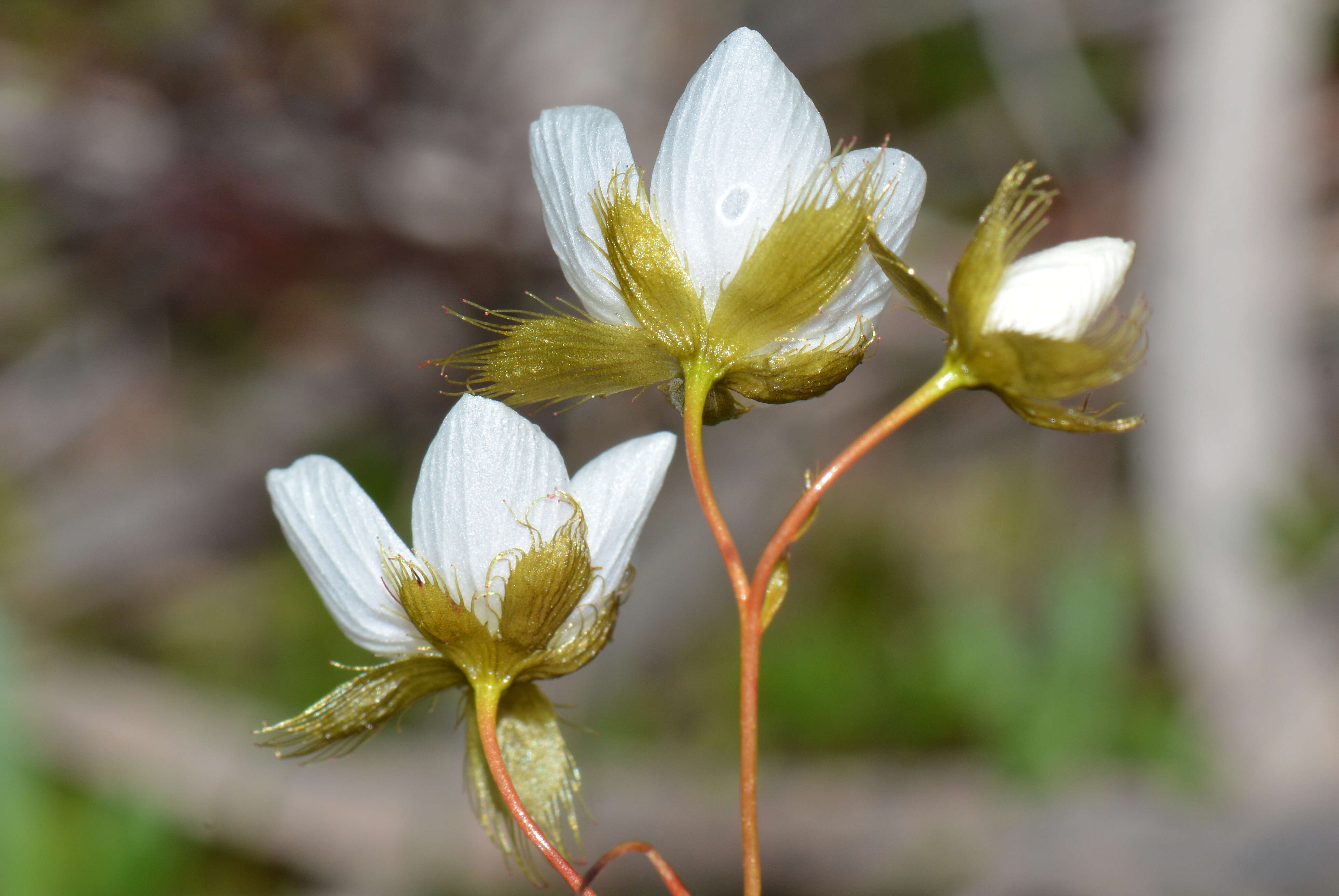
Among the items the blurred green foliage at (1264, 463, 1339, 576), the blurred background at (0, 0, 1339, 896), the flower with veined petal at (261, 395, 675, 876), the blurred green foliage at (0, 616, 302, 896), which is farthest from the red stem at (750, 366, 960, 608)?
the blurred green foliage at (1264, 463, 1339, 576)

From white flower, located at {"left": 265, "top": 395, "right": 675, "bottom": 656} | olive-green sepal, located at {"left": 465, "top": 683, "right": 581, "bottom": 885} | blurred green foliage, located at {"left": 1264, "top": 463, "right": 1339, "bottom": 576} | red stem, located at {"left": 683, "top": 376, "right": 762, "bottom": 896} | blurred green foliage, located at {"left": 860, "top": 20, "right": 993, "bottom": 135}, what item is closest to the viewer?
red stem, located at {"left": 683, "top": 376, "right": 762, "bottom": 896}

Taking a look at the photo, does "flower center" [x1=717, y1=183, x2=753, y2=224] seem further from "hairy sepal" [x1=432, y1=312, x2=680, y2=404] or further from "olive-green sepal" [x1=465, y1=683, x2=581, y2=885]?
"olive-green sepal" [x1=465, y1=683, x2=581, y2=885]

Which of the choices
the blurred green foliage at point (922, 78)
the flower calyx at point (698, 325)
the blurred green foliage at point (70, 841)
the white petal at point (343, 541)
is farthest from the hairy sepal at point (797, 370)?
the blurred green foliage at point (922, 78)

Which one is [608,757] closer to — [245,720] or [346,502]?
[245,720]

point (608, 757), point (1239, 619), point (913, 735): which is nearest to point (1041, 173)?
point (1239, 619)

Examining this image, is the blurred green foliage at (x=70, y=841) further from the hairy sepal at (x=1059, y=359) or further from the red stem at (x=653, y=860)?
the hairy sepal at (x=1059, y=359)

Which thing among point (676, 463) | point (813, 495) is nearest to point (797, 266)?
point (813, 495)
